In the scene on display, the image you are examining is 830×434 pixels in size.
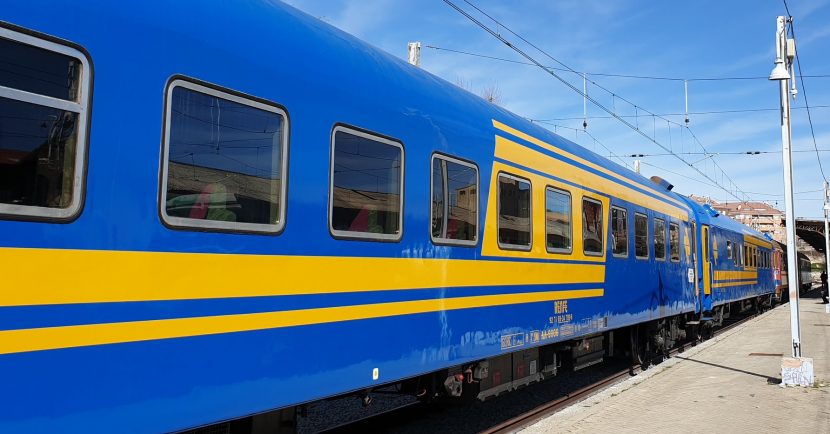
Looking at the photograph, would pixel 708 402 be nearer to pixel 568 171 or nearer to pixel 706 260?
pixel 568 171

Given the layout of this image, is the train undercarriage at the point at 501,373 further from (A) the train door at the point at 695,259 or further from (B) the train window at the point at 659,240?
(A) the train door at the point at 695,259

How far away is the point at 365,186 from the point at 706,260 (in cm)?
1308

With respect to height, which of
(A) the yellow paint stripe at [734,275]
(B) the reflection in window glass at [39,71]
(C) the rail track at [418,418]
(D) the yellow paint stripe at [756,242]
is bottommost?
(C) the rail track at [418,418]

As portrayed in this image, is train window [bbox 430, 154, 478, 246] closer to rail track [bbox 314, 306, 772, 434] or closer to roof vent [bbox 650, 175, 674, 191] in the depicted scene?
rail track [bbox 314, 306, 772, 434]

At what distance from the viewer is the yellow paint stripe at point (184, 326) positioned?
2592 mm

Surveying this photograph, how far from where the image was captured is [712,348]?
1422cm

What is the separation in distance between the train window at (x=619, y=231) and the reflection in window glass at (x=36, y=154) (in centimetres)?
759

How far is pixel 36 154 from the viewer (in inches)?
109

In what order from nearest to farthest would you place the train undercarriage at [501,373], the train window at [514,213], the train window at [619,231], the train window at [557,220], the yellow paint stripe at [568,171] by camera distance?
the train undercarriage at [501,373] → the train window at [514,213] → the yellow paint stripe at [568,171] → the train window at [557,220] → the train window at [619,231]

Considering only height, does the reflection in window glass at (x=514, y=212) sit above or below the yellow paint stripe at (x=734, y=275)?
above

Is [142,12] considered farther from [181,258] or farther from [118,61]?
[181,258]


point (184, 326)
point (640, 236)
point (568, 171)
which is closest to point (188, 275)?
point (184, 326)

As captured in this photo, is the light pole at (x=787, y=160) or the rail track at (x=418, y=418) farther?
the light pole at (x=787, y=160)

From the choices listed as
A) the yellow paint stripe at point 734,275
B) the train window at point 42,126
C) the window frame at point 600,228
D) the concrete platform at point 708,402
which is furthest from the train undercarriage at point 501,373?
the yellow paint stripe at point 734,275
